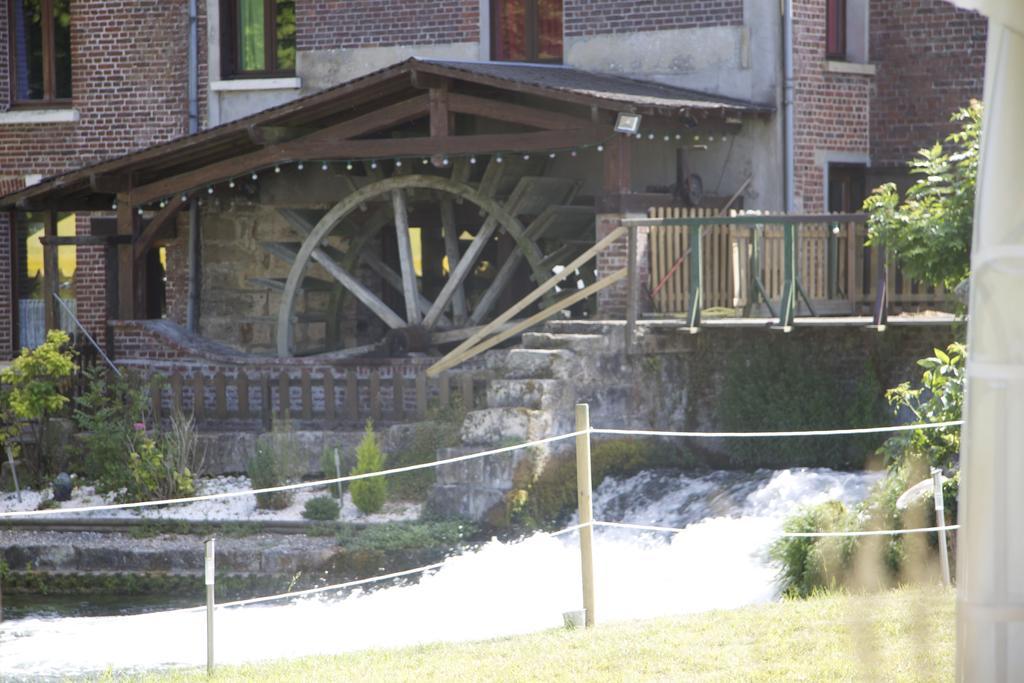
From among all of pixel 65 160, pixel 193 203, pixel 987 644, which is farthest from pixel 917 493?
pixel 65 160

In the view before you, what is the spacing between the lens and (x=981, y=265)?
3.72 metres

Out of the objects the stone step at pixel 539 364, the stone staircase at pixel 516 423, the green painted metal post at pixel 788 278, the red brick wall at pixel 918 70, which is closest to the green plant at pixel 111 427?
the stone staircase at pixel 516 423

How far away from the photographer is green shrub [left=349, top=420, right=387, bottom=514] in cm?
1398

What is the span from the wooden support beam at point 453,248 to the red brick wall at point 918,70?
15.8ft

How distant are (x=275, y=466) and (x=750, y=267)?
15.4 feet

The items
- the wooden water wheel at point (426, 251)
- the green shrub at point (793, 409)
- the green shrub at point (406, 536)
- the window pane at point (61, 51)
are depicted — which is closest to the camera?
the green shrub at point (406, 536)

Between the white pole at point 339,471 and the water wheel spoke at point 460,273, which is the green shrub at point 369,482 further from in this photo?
the water wheel spoke at point 460,273

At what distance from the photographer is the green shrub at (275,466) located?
1459cm

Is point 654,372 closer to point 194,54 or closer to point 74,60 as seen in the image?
point 194,54

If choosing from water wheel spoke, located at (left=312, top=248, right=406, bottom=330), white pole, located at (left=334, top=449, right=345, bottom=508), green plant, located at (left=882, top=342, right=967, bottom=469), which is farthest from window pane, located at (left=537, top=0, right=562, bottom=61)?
green plant, located at (left=882, top=342, right=967, bottom=469)

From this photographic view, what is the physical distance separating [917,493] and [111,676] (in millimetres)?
4782

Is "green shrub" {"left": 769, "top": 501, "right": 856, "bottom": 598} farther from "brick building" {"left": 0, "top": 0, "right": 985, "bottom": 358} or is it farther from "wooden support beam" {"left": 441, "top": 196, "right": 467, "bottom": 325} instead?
"wooden support beam" {"left": 441, "top": 196, "right": 467, "bottom": 325}

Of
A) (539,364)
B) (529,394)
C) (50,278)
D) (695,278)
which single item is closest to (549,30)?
(695,278)

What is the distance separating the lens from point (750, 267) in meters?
14.5
